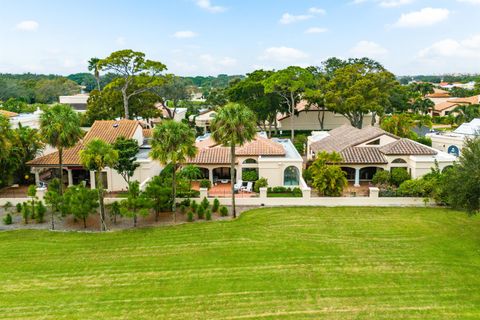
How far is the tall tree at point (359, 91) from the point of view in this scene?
60500 mm

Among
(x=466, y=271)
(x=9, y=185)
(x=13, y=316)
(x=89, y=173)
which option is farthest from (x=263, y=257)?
(x=9, y=185)

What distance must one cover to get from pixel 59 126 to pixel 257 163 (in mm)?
17970

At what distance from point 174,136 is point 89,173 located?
1560cm

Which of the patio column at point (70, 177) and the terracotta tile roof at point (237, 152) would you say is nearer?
the patio column at point (70, 177)

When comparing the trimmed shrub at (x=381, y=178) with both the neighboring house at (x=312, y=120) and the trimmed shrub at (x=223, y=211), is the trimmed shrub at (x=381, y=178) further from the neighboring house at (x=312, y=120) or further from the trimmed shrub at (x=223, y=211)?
the neighboring house at (x=312, y=120)

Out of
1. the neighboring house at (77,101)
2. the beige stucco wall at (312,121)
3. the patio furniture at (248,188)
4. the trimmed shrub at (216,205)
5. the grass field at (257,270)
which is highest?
the neighboring house at (77,101)

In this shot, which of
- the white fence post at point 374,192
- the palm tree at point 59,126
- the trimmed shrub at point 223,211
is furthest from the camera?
the white fence post at point 374,192

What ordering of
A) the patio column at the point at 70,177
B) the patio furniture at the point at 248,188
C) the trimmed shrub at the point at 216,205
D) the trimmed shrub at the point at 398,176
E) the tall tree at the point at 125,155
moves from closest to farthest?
the trimmed shrub at the point at 216,205 < the tall tree at the point at 125,155 < the patio furniture at the point at 248,188 < the trimmed shrub at the point at 398,176 < the patio column at the point at 70,177

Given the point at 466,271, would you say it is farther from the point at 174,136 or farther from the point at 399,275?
the point at 174,136

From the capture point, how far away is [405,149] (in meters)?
37.2

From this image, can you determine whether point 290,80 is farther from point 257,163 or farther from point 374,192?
point 374,192

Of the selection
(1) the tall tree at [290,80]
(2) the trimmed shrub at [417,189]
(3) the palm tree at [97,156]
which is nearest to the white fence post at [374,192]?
(2) the trimmed shrub at [417,189]

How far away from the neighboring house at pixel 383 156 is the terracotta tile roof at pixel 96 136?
2179 centimetres

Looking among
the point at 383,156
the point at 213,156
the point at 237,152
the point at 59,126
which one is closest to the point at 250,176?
the point at 237,152
